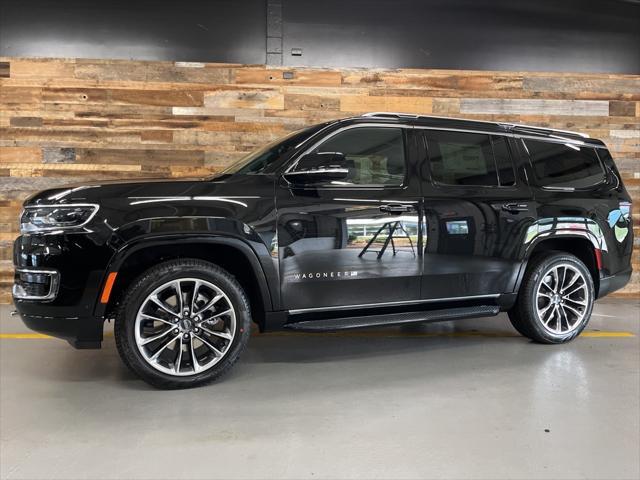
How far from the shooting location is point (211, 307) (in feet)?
10.2

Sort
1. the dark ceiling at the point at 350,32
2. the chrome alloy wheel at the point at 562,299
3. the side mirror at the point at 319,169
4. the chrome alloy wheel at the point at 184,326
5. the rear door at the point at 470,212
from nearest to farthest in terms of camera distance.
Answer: the chrome alloy wheel at the point at 184,326
the side mirror at the point at 319,169
the rear door at the point at 470,212
the chrome alloy wheel at the point at 562,299
the dark ceiling at the point at 350,32

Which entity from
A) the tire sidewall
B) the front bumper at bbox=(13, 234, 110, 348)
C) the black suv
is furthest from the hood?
the tire sidewall

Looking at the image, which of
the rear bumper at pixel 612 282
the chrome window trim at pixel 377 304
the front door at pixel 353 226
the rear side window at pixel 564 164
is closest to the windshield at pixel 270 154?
the front door at pixel 353 226

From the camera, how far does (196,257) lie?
3.22 metres

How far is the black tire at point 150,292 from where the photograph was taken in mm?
2947

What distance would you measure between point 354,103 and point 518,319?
3033mm

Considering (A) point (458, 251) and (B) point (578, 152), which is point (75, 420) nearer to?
(A) point (458, 251)

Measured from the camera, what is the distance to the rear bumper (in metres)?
4.20

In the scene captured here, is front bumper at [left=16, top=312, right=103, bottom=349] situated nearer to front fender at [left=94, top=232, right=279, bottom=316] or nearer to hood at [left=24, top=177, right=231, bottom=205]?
front fender at [left=94, top=232, right=279, bottom=316]

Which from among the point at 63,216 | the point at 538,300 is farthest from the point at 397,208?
the point at 63,216

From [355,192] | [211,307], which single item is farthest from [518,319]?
[211,307]

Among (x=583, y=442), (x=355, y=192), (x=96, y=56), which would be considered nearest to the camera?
(x=583, y=442)

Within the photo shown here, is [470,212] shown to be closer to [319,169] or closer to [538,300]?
[538,300]

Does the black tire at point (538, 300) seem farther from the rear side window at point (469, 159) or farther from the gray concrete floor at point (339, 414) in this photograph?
the rear side window at point (469, 159)
